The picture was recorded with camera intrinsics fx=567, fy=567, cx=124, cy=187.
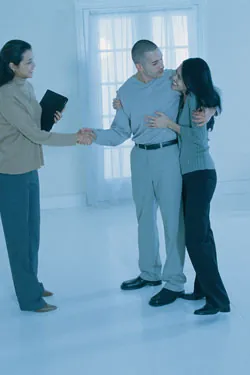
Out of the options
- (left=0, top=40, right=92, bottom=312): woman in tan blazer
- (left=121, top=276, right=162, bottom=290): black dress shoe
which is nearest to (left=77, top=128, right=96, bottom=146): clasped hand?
(left=0, top=40, right=92, bottom=312): woman in tan blazer

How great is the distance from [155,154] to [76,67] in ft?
9.24

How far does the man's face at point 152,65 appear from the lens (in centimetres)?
318

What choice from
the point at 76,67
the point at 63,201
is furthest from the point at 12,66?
the point at 63,201

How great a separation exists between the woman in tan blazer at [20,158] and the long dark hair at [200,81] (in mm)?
825

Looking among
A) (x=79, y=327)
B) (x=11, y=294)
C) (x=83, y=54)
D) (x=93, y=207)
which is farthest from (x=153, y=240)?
(x=83, y=54)

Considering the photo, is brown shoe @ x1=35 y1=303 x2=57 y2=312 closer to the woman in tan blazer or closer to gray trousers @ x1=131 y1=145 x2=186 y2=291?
the woman in tan blazer

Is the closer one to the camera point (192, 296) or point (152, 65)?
point (152, 65)

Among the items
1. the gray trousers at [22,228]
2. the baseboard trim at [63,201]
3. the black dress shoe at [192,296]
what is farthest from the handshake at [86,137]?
the baseboard trim at [63,201]

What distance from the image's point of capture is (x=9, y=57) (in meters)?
3.01

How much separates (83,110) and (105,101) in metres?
0.26

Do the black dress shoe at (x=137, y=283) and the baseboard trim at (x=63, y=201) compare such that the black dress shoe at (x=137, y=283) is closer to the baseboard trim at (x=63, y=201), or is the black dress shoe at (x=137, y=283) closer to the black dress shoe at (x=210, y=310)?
the black dress shoe at (x=210, y=310)

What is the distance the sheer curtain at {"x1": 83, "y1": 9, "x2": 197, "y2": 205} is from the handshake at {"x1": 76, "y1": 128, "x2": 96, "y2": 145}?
2.42 m

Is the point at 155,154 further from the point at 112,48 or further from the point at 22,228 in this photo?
the point at 112,48

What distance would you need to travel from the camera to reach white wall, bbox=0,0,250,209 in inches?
223
